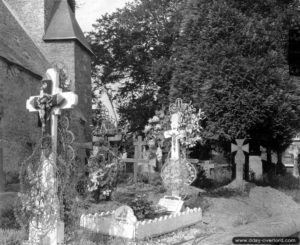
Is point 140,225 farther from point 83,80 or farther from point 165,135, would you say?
point 83,80

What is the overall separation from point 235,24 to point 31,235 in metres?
9.93

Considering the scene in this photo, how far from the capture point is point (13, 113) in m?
15.8

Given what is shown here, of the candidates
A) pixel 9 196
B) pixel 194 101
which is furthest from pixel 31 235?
pixel 194 101

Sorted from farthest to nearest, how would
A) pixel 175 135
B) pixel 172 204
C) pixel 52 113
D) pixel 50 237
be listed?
pixel 175 135 < pixel 172 204 < pixel 52 113 < pixel 50 237

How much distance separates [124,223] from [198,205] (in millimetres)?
3270

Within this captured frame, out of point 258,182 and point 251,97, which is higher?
point 251,97

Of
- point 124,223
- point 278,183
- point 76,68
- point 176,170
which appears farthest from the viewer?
point 76,68

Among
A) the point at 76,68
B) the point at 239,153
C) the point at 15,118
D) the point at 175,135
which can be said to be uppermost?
the point at 76,68

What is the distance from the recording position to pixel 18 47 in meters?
18.1

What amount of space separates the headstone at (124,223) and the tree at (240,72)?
20.8ft

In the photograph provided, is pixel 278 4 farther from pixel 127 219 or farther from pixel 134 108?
pixel 134 108

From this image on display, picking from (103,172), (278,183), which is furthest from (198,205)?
(278,183)

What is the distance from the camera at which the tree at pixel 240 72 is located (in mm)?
12625

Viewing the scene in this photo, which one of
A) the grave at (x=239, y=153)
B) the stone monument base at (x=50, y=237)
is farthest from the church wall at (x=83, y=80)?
the stone monument base at (x=50, y=237)
